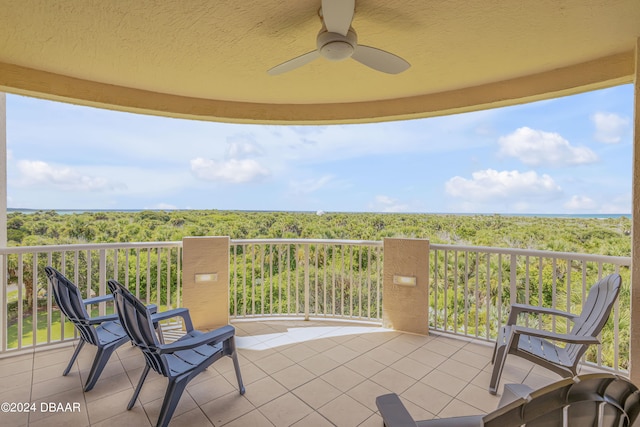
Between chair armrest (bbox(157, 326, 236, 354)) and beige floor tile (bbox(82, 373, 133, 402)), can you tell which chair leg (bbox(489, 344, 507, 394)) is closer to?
chair armrest (bbox(157, 326, 236, 354))

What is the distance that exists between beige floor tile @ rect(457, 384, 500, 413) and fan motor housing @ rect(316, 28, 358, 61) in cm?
277

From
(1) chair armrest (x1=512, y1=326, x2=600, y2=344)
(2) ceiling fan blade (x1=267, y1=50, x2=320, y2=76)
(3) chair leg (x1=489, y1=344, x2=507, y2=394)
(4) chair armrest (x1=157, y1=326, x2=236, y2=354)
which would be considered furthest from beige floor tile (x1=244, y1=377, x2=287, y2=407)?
(2) ceiling fan blade (x1=267, y1=50, x2=320, y2=76)

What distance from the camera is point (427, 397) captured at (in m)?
2.23

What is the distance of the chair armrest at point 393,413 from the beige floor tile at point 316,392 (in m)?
1.19

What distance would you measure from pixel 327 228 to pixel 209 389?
15.7 metres

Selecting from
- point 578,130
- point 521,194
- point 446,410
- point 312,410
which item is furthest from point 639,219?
point 578,130

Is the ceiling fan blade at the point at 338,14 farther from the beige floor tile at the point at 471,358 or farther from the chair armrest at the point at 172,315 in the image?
the beige floor tile at the point at 471,358

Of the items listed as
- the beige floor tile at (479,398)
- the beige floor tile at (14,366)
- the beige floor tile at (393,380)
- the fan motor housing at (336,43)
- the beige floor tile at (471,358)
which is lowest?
the beige floor tile at (14,366)

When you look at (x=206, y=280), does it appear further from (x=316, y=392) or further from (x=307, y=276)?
(x=316, y=392)

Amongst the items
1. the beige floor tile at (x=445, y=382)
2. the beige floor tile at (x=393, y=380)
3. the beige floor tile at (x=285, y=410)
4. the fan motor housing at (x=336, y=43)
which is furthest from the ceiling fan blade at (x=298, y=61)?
the beige floor tile at (x=445, y=382)

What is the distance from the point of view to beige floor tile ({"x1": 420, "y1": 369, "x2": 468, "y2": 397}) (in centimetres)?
232

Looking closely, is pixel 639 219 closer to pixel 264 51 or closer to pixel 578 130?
pixel 264 51

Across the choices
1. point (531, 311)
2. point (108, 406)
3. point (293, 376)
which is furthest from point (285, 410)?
point (531, 311)

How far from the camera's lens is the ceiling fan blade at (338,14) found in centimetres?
157
